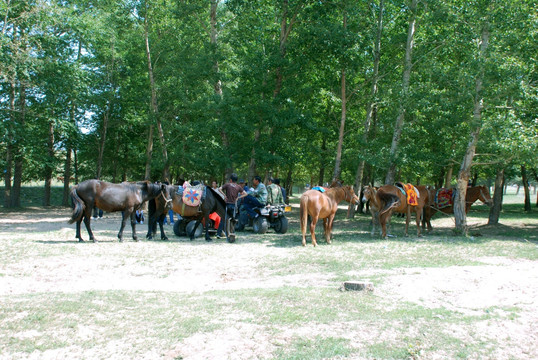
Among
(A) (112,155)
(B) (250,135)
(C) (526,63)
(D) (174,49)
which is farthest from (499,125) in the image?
(A) (112,155)

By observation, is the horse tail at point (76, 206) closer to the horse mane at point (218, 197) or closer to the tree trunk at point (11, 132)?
the horse mane at point (218, 197)

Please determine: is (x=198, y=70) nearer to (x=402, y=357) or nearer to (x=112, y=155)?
(x=112, y=155)

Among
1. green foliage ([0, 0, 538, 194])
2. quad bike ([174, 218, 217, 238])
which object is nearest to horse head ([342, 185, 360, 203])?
quad bike ([174, 218, 217, 238])

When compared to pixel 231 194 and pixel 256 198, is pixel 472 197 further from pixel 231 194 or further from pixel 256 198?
pixel 231 194

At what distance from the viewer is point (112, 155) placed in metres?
33.9

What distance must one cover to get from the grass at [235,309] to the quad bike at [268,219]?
→ 4279mm

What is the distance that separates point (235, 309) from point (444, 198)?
549 inches

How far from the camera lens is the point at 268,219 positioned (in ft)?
53.4

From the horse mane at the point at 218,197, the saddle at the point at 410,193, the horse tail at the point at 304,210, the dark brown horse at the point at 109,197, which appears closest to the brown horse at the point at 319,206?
the horse tail at the point at 304,210

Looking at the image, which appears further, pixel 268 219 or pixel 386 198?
pixel 268 219

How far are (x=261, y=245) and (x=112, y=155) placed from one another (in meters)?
24.4

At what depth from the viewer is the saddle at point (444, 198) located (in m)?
17.9

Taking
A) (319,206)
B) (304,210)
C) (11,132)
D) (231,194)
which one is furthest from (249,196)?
(11,132)

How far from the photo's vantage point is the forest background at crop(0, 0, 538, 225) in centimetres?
1541
